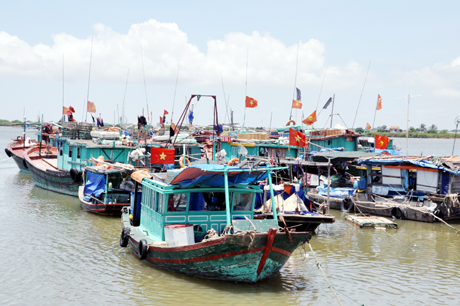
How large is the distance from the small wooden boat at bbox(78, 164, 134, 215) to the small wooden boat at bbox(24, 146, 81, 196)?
14.1 ft

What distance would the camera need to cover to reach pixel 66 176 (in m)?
27.8

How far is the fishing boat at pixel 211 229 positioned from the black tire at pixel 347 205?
12360mm

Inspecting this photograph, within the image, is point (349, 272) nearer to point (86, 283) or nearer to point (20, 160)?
point (86, 283)

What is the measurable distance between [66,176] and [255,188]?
1798cm

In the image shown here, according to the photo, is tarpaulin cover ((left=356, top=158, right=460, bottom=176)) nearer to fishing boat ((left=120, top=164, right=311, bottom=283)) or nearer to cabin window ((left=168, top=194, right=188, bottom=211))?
fishing boat ((left=120, top=164, right=311, bottom=283))

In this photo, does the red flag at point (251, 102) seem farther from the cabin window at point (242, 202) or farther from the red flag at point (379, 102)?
the cabin window at point (242, 202)

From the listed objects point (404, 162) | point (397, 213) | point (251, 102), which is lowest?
point (397, 213)

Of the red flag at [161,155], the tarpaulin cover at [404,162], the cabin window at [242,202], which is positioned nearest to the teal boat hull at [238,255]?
the cabin window at [242,202]

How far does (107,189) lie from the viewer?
22.0 meters

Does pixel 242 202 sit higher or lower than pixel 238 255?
higher

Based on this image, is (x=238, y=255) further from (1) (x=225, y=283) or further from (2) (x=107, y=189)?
(2) (x=107, y=189)

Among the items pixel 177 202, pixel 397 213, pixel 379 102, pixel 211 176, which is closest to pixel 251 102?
pixel 379 102

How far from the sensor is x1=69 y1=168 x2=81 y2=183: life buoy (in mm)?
26953

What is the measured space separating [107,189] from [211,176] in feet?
36.8
